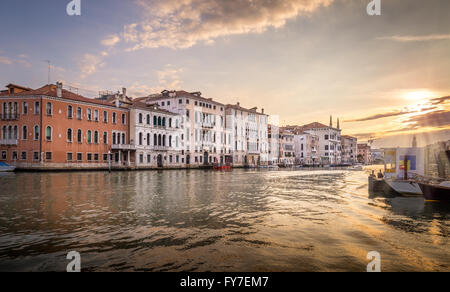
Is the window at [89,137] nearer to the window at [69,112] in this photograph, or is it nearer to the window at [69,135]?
the window at [69,135]

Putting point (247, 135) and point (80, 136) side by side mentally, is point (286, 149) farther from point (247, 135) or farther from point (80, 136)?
point (80, 136)

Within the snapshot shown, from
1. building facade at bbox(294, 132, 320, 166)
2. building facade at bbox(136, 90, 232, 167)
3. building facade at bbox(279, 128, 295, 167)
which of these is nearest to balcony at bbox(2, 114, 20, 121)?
building facade at bbox(136, 90, 232, 167)

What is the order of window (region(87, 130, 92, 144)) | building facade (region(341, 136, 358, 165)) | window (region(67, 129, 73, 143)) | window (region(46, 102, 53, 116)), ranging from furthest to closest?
1. building facade (region(341, 136, 358, 165))
2. window (region(87, 130, 92, 144))
3. window (region(67, 129, 73, 143))
4. window (region(46, 102, 53, 116))

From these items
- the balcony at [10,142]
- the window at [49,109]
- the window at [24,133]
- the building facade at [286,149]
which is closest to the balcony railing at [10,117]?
the window at [24,133]

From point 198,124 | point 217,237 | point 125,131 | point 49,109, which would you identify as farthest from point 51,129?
point 217,237

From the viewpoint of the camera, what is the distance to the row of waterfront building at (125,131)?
32.7 m

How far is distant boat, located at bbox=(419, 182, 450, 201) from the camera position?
39.9ft

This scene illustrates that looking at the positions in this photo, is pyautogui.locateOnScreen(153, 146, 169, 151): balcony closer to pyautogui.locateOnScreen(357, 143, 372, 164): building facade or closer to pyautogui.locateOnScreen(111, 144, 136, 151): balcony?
pyautogui.locateOnScreen(111, 144, 136, 151): balcony

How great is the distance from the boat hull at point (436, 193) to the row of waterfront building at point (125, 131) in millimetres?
33097

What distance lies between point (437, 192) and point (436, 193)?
0.07 m

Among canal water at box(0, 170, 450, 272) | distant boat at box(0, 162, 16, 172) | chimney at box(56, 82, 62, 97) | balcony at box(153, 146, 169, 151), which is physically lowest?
canal water at box(0, 170, 450, 272)

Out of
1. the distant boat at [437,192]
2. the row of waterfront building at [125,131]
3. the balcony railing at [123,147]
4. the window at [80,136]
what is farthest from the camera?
the balcony railing at [123,147]

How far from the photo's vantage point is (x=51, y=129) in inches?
1313

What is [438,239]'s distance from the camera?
6.47 meters
